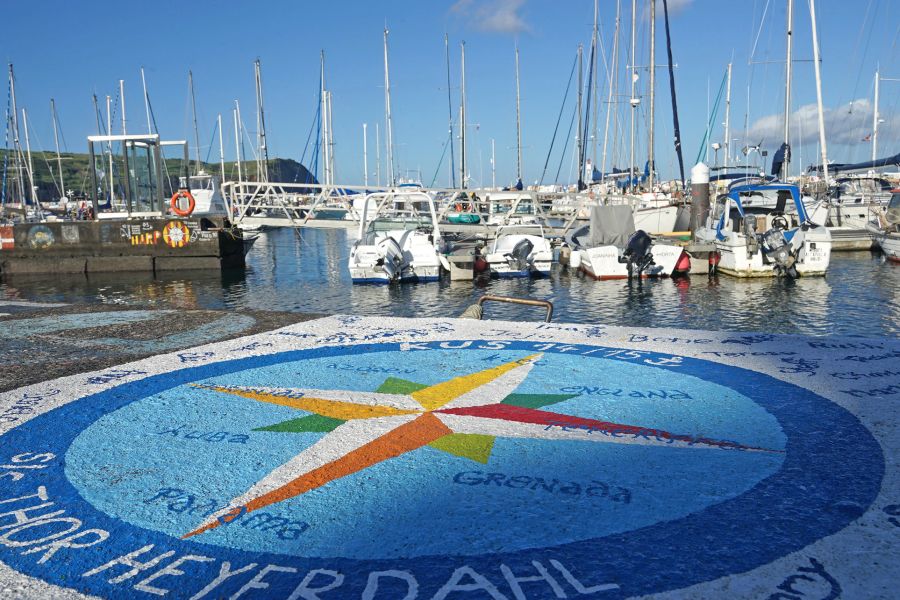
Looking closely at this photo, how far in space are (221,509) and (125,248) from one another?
968 inches

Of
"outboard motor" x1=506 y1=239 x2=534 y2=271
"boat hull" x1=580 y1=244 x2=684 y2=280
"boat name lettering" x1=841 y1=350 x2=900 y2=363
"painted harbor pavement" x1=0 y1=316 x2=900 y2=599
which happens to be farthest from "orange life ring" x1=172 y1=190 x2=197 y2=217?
"boat name lettering" x1=841 y1=350 x2=900 y2=363

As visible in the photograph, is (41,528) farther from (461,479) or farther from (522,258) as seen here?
(522,258)

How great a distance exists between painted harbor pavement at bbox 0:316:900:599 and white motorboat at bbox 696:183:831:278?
→ 49.8 ft

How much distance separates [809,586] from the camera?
309 cm

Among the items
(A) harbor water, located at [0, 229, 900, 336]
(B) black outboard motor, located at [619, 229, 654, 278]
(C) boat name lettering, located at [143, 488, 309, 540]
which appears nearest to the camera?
(C) boat name lettering, located at [143, 488, 309, 540]

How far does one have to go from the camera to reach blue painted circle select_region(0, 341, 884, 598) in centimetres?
341

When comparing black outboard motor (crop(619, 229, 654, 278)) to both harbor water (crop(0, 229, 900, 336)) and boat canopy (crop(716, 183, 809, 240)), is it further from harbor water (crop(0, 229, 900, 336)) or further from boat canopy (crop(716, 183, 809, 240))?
boat canopy (crop(716, 183, 809, 240))

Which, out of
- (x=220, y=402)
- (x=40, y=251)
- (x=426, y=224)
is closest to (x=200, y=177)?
(x=40, y=251)

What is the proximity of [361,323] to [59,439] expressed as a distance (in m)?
4.81

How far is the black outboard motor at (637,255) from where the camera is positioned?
22.2 m

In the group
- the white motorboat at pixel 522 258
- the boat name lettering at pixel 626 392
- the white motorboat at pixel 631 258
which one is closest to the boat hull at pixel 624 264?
the white motorboat at pixel 631 258

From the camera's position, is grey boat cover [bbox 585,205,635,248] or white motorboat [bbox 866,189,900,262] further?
white motorboat [bbox 866,189,900,262]

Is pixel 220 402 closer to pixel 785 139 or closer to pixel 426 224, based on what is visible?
pixel 426 224

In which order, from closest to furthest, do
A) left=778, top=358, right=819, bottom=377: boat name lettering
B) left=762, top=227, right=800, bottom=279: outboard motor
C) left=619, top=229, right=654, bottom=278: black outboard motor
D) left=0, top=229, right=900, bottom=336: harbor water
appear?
left=778, top=358, right=819, bottom=377: boat name lettering → left=0, top=229, right=900, bottom=336: harbor water → left=762, top=227, right=800, bottom=279: outboard motor → left=619, top=229, right=654, bottom=278: black outboard motor
